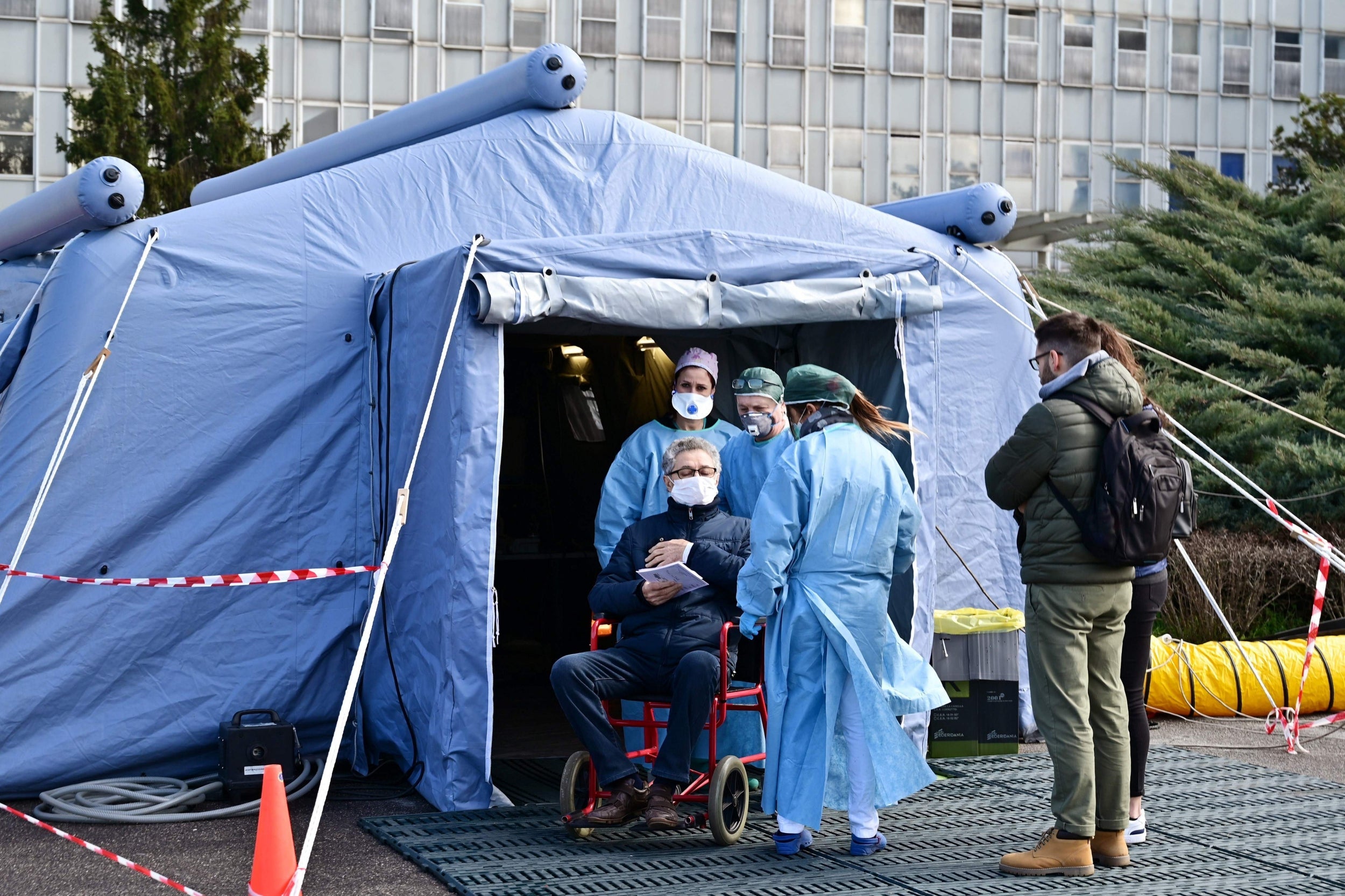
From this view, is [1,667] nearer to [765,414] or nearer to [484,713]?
[484,713]

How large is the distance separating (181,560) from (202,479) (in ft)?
1.04

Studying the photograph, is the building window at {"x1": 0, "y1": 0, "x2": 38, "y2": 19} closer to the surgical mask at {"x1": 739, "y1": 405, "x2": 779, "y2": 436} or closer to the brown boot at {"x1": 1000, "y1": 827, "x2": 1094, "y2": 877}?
the surgical mask at {"x1": 739, "y1": 405, "x2": 779, "y2": 436}

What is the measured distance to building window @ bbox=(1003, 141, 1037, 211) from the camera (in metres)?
28.2

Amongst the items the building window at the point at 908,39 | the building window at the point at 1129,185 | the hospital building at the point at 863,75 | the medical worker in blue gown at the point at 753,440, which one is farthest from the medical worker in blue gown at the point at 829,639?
the building window at the point at 1129,185

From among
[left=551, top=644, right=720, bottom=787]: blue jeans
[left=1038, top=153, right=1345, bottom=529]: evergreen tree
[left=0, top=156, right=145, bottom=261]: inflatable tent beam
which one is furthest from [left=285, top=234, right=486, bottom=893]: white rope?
[left=1038, top=153, right=1345, bottom=529]: evergreen tree

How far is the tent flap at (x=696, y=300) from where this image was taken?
5.34 metres

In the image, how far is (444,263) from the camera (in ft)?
18.0

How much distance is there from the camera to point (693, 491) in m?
5.25

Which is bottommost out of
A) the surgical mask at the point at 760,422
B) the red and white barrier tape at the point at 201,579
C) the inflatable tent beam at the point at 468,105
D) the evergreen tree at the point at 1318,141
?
the red and white barrier tape at the point at 201,579

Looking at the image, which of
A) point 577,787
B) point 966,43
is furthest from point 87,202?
point 966,43

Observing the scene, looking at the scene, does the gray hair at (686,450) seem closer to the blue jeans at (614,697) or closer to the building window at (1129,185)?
the blue jeans at (614,697)

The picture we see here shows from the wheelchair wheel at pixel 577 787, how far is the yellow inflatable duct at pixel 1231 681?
10.7 feet

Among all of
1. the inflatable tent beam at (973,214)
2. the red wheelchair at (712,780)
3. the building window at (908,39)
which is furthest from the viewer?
the building window at (908,39)

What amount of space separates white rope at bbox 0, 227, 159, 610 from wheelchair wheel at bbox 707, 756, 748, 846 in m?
2.46
